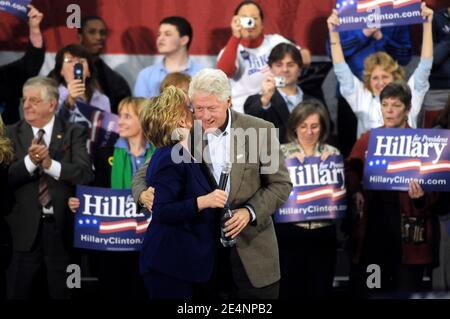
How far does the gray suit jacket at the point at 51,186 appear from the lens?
6.22m

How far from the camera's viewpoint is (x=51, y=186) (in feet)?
20.5

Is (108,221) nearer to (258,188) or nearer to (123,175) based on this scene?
(123,175)

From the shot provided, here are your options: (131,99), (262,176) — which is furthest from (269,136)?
(131,99)

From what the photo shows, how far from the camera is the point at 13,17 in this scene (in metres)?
6.62

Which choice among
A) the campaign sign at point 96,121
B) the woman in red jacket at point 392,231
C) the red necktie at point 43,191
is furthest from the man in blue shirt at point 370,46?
the red necktie at point 43,191

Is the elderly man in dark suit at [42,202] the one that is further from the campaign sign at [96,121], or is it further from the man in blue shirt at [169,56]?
the man in blue shirt at [169,56]

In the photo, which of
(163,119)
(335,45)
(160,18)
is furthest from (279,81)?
(163,119)

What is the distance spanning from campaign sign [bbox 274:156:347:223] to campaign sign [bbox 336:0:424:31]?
0.81 metres

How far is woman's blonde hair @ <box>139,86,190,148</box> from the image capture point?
479 cm

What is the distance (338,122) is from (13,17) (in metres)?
2.06

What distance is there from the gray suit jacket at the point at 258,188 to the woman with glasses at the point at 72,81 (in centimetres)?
164

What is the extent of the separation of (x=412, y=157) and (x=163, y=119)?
1955 mm

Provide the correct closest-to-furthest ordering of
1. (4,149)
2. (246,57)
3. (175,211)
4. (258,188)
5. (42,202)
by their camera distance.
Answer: (175,211) → (258,188) → (4,149) → (42,202) → (246,57)

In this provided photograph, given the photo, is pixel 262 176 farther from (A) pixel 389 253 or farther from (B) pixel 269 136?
(A) pixel 389 253
